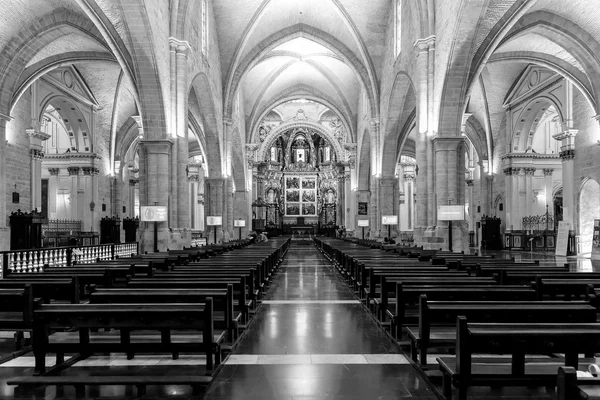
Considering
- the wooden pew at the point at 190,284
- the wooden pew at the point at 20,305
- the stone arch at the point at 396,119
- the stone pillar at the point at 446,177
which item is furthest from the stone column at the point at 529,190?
the wooden pew at the point at 20,305

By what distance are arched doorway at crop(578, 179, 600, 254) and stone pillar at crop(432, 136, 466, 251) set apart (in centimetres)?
823

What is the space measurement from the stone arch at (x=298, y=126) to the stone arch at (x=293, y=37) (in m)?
17.8

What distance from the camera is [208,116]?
2647 cm

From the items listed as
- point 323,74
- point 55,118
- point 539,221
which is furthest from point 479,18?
point 55,118

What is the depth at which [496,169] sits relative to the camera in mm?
28953

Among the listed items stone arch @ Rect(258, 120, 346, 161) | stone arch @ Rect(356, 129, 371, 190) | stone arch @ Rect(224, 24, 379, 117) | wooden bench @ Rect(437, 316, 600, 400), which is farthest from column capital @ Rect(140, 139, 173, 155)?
stone arch @ Rect(258, 120, 346, 161)

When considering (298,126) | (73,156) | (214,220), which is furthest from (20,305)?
(298,126)

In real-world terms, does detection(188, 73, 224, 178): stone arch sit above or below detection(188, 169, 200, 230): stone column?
above

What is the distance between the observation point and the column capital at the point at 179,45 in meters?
17.5

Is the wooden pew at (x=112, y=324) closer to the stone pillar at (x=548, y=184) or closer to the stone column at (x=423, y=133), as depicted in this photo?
the stone column at (x=423, y=133)

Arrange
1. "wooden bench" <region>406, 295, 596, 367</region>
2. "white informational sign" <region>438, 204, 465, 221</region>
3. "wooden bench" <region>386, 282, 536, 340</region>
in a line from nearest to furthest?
"wooden bench" <region>406, 295, 596, 367</region>
"wooden bench" <region>386, 282, 536, 340</region>
"white informational sign" <region>438, 204, 465, 221</region>

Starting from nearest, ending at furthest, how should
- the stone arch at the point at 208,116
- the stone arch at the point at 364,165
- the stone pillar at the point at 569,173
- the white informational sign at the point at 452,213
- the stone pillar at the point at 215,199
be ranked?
the white informational sign at the point at 452,213
the stone pillar at the point at 569,173
the stone arch at the point at 208,116
the stone pillar at the point at 215,199
the stone arch at the point at 364,165

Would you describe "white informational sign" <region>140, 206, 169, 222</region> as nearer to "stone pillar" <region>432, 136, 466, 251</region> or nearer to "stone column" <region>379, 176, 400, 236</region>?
"stone pillar" <region>432, 136, 466, 251</region>

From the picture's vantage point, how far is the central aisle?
4.01 meters
